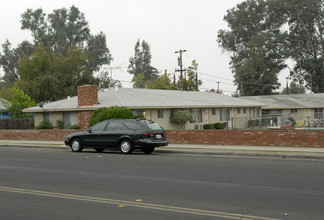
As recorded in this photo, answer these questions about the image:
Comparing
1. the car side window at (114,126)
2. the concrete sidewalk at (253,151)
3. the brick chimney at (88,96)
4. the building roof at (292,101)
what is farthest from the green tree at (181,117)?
the building roof at (292,101)

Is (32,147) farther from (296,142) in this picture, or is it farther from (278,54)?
(278,54)

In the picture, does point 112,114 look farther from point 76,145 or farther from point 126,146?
point 126,146

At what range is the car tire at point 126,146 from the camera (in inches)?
725

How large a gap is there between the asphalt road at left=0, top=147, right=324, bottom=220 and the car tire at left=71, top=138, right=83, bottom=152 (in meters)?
4.87

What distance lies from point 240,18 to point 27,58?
124 ft

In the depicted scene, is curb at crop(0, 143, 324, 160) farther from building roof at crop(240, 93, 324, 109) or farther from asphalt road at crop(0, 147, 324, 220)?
building roof at crop(240, 93, 324, 109)

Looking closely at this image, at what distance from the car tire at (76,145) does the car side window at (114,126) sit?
1966 millimetres

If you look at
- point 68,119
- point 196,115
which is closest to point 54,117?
point 68,119

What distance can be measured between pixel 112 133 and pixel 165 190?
374 inches

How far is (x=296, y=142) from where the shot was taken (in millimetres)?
18891

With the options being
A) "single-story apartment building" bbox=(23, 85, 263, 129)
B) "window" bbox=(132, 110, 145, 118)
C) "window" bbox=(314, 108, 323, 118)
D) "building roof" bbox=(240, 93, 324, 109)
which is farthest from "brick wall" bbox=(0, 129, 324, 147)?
"window" bbox=(314, 108, 323, 118)

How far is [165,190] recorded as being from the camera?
9.56 m

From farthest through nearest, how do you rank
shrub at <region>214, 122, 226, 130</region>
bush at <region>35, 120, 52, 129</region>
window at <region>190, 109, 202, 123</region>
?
1. shrub at <region>214, 122, 226, 130</region>
2. window at <region>190, 109, 202, 123</region>
3. bush at <region>35, 120, 52, 129</region>

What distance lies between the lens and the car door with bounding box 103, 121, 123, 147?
18.6 m
